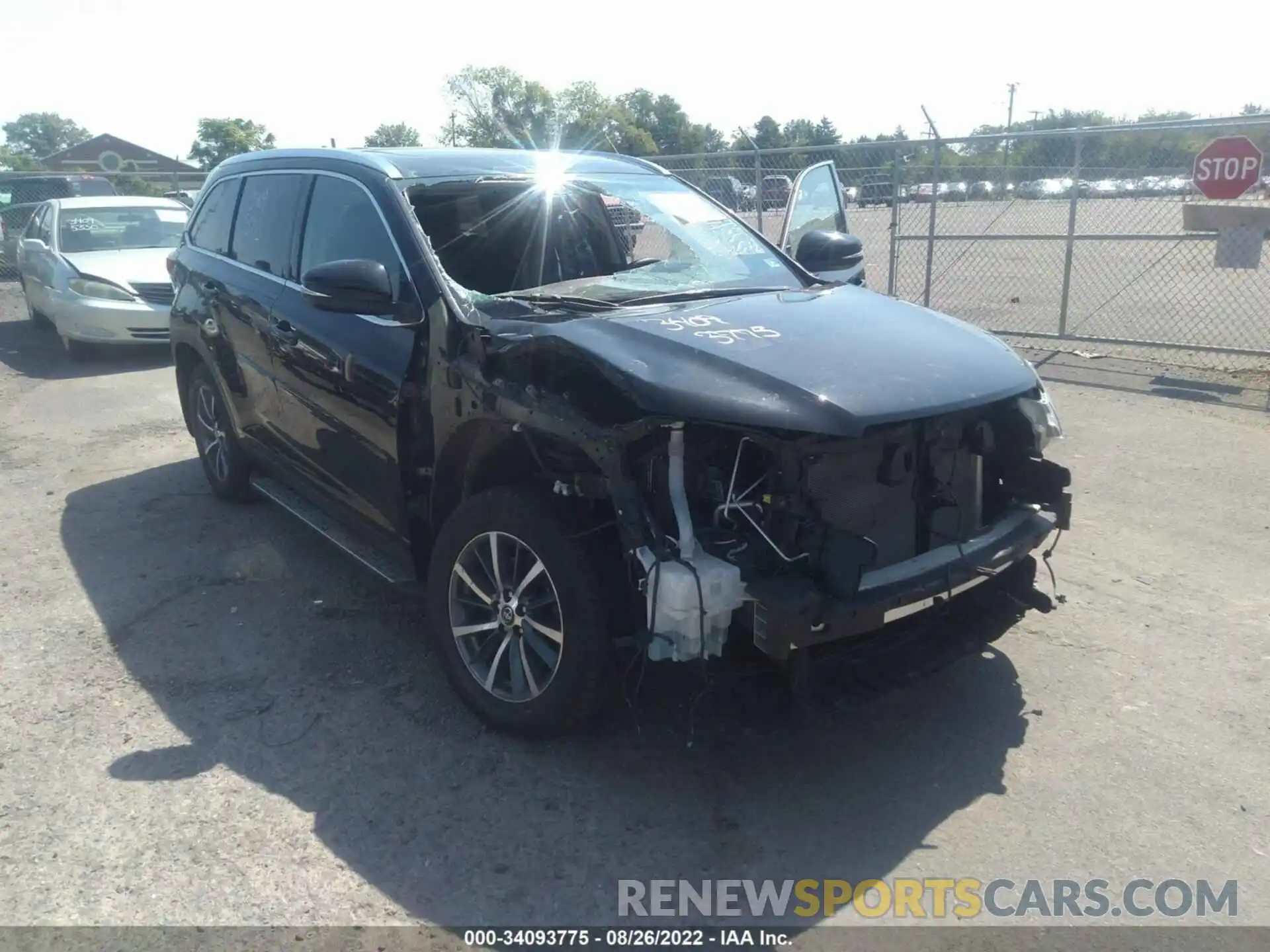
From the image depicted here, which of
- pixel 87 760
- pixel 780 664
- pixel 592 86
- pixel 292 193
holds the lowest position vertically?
pixel 87 760

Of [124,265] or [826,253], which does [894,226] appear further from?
[124,265]

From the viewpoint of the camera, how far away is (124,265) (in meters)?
11.5

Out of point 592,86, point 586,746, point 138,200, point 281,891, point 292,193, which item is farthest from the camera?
point 592,86

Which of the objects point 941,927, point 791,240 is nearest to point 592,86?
point 791,240

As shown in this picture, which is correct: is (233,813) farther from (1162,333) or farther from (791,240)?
(1162,333)

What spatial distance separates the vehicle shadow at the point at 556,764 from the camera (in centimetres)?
302

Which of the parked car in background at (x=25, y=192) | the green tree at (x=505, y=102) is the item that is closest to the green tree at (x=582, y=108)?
the green tree at (x=505, y=102)

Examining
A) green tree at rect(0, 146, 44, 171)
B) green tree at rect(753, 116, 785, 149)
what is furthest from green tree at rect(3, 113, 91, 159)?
green tree at rect(753, 116, 785, 149)

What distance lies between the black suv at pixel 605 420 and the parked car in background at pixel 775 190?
8.06m

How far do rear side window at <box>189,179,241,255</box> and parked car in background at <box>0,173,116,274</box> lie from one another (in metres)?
14.3

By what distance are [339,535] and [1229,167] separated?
8.08m

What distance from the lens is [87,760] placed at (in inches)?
144

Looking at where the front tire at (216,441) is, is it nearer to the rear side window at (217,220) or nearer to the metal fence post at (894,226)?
the rear side window at (217,220)

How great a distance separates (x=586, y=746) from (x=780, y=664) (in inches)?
35.2
